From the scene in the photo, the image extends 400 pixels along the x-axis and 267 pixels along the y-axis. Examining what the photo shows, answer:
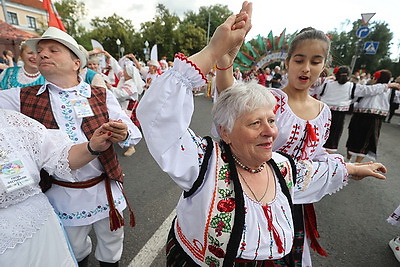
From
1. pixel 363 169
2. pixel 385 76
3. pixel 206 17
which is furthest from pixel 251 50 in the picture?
pixel 206 17

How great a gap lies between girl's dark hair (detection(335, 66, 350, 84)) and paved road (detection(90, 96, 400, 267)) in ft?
6.15

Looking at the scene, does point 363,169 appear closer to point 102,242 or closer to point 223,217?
point 223,217

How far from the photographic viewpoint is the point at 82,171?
1562 mm

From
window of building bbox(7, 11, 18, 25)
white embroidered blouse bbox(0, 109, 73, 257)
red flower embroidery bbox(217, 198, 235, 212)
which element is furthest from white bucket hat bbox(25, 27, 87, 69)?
window of building bbox(7, 11, 18, 25)

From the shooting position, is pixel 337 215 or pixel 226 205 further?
pixel 337 215

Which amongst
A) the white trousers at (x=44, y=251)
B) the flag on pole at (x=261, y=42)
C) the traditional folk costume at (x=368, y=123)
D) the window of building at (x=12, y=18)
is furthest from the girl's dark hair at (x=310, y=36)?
the window of building at (x=12, y=18)

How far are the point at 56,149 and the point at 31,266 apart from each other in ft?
1.93

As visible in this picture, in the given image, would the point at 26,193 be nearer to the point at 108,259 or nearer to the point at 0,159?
the point at 0,159

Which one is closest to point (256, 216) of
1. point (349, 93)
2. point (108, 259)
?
point (108, 259)

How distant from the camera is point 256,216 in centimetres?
109

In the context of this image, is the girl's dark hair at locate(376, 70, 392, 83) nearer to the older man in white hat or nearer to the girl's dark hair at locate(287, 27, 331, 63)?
the girl's dark hair at locate(287, 27, 331, 63)

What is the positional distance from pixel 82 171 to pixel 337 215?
3.18 metres

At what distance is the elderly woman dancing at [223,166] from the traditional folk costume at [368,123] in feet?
13.6

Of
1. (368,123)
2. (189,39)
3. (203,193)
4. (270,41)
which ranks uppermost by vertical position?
(189,39)
